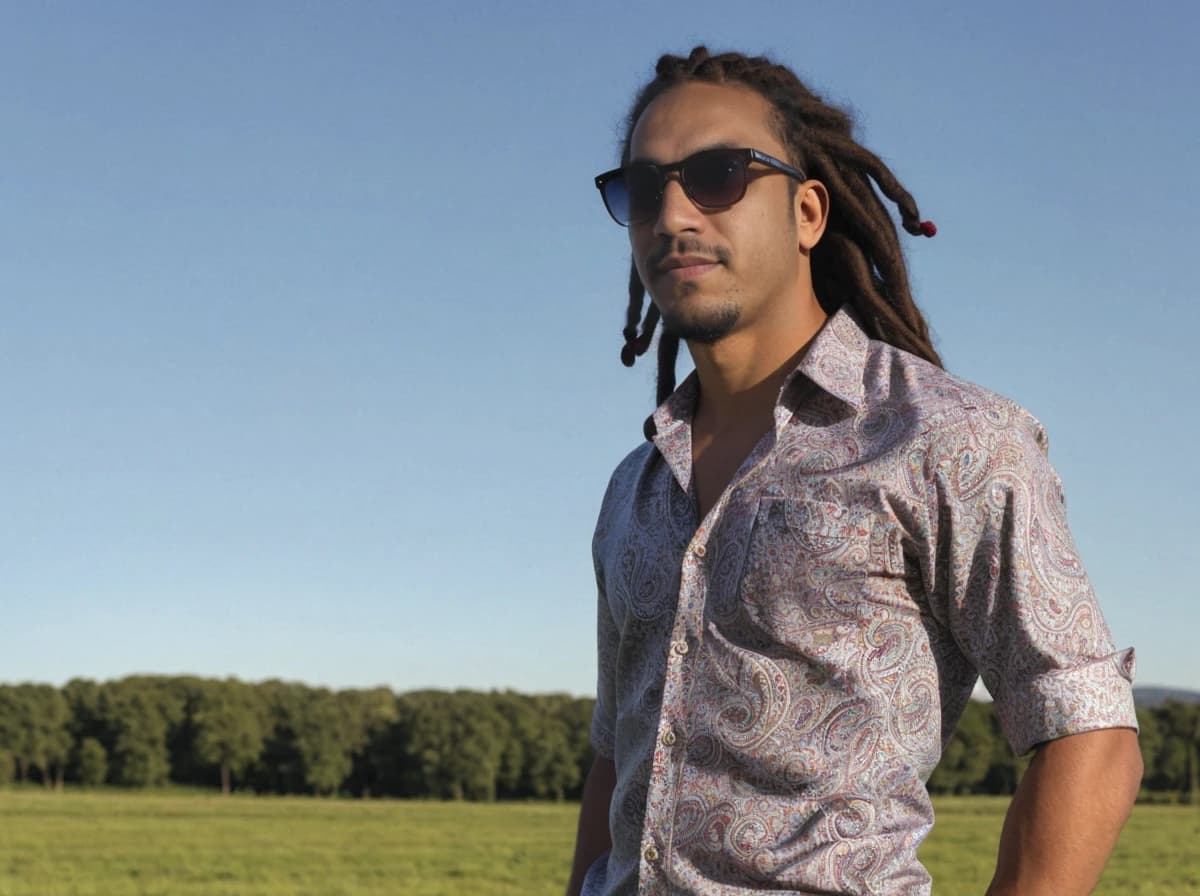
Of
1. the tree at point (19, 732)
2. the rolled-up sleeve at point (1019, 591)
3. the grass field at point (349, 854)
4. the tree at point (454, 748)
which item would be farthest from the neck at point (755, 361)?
Answer: the tree at point (19, 732)

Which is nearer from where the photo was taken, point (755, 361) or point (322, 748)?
point (755, 361)

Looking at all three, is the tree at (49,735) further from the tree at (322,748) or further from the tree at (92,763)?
the tree at (322,748)

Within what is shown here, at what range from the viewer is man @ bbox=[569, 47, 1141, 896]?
2148 mm

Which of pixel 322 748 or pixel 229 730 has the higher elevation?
pixel 229 730

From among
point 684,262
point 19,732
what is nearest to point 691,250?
point 684,262

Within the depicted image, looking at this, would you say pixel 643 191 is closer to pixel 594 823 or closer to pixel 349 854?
pixel 594 823

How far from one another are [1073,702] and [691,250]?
1.03 meters

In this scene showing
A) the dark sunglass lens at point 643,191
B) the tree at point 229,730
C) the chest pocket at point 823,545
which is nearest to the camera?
the chest pocket at point 823,545

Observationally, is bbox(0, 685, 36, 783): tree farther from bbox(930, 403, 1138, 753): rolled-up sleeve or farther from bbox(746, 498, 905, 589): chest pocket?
bbox(930, 403, 1138, 753): rolled-up sleeve

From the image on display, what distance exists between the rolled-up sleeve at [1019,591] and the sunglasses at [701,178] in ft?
2.12

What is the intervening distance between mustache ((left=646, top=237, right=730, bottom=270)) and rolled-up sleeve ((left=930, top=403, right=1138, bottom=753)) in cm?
56

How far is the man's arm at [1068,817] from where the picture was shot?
6.85ft

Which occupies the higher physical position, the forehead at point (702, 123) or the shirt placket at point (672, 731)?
the forehead at point (702, 123)

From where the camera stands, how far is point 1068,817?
6.84ft
